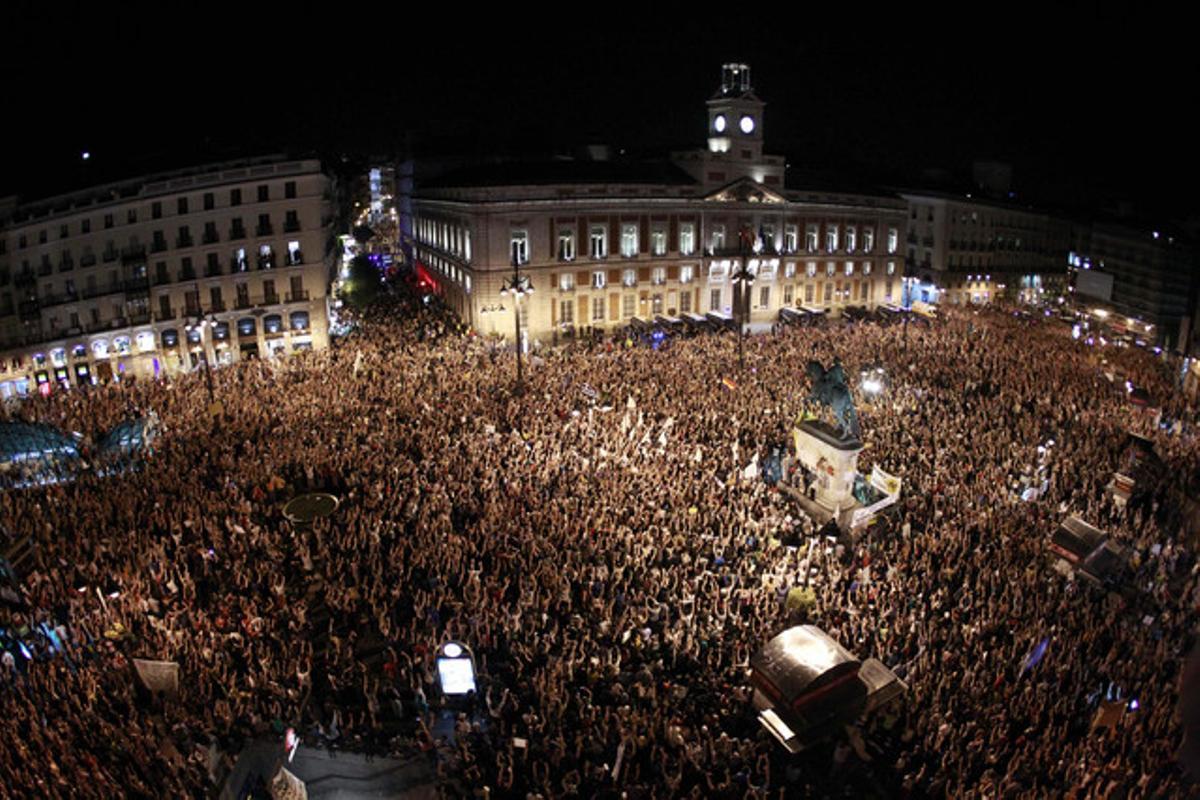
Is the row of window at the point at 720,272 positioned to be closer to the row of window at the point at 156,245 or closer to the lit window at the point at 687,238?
the lit window at the point at 687,238

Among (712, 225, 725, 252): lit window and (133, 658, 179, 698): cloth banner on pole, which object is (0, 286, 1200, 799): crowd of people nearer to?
(133, 658, 179, 698): cloth banner on pole

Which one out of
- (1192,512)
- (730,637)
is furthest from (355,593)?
(1192,512)

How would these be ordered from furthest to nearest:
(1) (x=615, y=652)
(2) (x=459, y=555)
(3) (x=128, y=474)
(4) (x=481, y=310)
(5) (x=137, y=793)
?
(4) (x=481, y=310), (3) (x=128, y=474), (2) (x=459, y=555), (1) (x=615, y=652), (5) (x=137, y=793)

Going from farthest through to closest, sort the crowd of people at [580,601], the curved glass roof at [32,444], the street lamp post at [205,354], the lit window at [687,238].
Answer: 1. the lit window at [687,238]
2. the street lamp post at [205,354]
3. the curved glass roof at [32,444]
4. the crowd of people at [580,601]

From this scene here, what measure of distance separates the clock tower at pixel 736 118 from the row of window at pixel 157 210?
28742mm

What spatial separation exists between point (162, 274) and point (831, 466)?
117 feet

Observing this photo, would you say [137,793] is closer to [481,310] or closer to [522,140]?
[481,310]

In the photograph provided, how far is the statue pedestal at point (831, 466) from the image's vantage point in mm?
19531

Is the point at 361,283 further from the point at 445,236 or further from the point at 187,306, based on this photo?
the point at 187,306

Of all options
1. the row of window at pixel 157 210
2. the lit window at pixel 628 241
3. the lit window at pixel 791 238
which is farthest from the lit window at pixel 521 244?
the lit window at pixel 791 238

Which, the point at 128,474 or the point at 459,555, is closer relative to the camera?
the point at 459,555

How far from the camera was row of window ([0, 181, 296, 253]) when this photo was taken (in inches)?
1483

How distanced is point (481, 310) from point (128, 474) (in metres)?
29.2

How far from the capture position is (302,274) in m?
43.2
